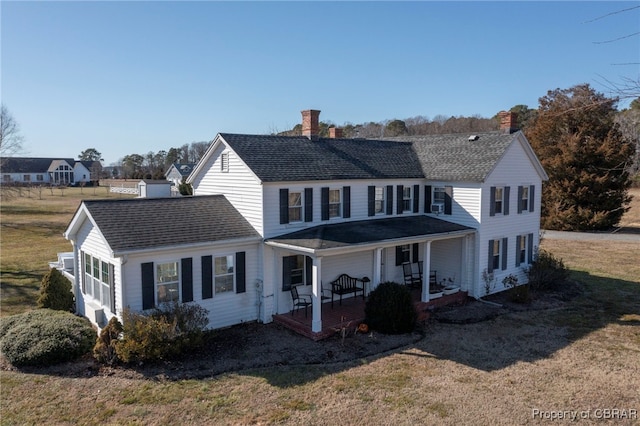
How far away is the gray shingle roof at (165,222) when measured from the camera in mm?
13891

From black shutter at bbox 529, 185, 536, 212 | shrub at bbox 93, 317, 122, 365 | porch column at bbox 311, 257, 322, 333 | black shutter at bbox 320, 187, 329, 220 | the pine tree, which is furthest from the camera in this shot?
the pine tree

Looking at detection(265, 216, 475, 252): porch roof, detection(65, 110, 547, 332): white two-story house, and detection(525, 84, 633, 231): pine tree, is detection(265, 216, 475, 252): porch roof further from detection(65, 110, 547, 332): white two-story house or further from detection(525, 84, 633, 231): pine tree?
detection(525, 84, 633, 231): pine tree

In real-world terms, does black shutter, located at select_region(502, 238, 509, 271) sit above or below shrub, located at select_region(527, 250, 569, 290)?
above

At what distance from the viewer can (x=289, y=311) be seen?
16797 millimetres

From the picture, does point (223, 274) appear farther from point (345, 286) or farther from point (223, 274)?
point (345, 286)

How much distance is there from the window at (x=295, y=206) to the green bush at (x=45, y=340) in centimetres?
749

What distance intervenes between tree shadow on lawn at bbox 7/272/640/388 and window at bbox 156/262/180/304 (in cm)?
190

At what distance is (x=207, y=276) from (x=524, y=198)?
15.0m

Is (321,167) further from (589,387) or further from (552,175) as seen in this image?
(552,175)

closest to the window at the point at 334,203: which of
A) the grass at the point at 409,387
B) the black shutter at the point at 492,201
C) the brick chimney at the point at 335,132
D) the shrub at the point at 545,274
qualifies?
the grass at the point at 409,387

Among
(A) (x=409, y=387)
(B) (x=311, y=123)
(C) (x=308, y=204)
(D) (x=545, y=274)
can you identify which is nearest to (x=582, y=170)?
(D) (x=545, y=274)

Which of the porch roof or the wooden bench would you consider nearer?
the porch roof

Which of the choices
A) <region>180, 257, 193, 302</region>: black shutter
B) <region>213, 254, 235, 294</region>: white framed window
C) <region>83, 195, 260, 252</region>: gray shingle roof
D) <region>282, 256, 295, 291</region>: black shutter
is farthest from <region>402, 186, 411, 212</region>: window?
<region>180, 257, 193, 302</region>: black shutter

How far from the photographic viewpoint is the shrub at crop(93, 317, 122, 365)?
495 inches
